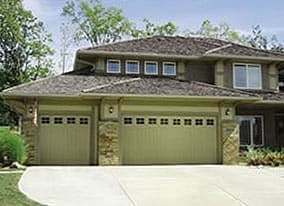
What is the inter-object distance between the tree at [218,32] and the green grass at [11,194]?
33.7 meters

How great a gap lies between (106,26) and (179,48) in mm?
19913

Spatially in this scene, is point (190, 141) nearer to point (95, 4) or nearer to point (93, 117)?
point (93, 117)

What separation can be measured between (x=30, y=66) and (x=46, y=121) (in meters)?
21.7

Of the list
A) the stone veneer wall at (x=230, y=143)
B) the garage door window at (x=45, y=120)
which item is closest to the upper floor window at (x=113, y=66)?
the garage door window at (x=45, y=120)

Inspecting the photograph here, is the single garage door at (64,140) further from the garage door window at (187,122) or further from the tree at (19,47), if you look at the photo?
the tree at (19,47)

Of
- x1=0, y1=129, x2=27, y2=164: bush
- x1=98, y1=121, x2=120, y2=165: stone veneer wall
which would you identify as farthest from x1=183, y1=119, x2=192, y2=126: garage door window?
x1=0, y1=129, x2=27, y2=164: bush

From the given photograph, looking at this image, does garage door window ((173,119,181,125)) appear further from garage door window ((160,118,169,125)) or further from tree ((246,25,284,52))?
tree ((246,25,284,52))

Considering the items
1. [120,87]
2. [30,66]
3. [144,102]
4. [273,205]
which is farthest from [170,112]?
[30,66]

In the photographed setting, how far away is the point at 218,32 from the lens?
45.2 meters

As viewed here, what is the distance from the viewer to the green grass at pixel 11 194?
983 cm

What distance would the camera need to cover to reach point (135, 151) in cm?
1959

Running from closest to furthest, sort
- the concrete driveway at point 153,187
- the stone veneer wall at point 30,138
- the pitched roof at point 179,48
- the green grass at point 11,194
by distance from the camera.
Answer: the green grass at point 11,194 < the concrete driveway at point 153,187 < the stone veneer wall at point 30,138 < the pitched roof at point 179,48

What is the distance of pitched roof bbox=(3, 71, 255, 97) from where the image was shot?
18.8 m

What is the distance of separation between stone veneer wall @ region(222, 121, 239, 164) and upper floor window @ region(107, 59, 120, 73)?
18.9 ft
